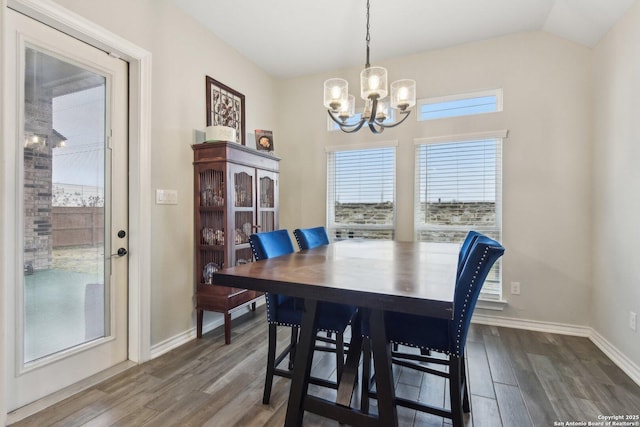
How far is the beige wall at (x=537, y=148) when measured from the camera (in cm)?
282

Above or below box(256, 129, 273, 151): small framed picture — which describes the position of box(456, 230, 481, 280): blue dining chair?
below

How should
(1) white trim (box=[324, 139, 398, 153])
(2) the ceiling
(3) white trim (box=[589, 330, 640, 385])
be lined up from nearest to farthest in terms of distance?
(3) white trim (box=[589, 330, 640, 385]) → (2) the ceiling → (1) white trim (box=[324, 139, 398, 153])

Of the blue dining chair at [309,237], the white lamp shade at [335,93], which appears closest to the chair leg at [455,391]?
the blue dining chair at [309,237]

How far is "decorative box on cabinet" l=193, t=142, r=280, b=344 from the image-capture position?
8.72 ft

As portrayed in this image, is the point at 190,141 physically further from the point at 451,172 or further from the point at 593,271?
the point at 593,271

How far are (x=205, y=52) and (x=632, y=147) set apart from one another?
3.60 meters

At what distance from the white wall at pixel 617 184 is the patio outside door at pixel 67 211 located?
372 cm

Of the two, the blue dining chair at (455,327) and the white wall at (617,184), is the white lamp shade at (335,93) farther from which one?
the white wall at (617,184)

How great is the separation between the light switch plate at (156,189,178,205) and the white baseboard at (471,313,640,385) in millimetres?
3149

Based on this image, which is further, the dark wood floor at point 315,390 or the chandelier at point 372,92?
the chandelier at point 372,92

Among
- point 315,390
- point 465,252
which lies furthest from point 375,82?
point 315,390

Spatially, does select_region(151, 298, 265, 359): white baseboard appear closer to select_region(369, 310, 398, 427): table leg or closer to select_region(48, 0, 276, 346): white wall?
select_region(48, 0, 276, 346): white wall

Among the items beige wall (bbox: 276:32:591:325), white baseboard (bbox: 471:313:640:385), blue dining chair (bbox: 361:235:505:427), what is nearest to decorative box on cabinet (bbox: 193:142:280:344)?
blue dining chair (bbox: 361:235:505:427)

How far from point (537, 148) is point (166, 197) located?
3.44 meters
